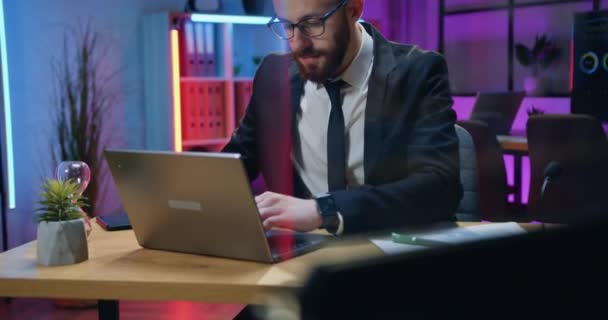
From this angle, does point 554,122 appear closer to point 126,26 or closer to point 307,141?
point 307,141

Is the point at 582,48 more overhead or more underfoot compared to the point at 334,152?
more overhead

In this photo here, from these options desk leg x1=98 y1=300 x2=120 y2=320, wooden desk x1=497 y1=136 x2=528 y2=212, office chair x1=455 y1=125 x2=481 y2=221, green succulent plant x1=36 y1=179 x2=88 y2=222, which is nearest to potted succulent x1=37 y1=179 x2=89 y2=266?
green succulent plant x1=36 y1=179 x2=88 y2=222

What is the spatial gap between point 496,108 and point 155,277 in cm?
379

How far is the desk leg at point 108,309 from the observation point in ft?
4.87

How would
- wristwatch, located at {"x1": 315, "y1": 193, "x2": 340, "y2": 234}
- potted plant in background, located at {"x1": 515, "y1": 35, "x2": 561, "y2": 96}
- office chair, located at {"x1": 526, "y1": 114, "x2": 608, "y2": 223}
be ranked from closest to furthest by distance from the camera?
wristwatch, located at {"x1": 315, "y1": 193, "x2": 340, "y2": 234}
office chair, located at {"x1": 526, "y1": 114, "x2": 608, "y2": 223}
potted plant in background, located at {"x1": 515, "y1": 35, "x2": 561, "y2": 96}

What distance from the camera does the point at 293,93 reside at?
1.86m

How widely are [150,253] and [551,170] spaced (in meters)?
1.97

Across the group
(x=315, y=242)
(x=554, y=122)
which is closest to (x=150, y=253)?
(x=315, y=242)

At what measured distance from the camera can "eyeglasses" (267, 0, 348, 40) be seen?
1648 mm

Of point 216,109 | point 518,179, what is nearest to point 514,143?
point 518,179

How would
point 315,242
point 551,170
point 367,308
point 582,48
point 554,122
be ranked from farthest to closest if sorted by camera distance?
point 582,48, point 554,122, point 551,170, point 315,242, point 367,308

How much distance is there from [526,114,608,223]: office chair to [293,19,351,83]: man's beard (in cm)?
207

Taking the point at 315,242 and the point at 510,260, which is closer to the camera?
the point at 510,260

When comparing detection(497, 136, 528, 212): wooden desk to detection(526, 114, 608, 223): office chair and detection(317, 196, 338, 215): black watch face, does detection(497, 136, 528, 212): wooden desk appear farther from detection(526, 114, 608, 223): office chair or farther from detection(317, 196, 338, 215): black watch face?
detection(317, 196, 338, 215): black watch face
